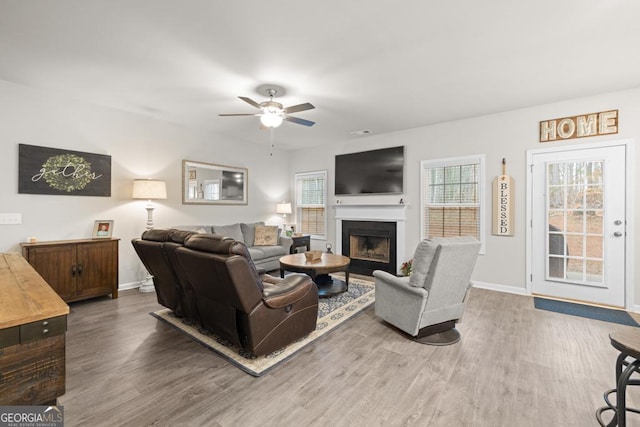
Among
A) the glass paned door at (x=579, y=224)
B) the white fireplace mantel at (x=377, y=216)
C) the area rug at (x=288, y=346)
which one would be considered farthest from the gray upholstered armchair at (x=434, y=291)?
the white fireplace mantel at (x=377, y=216)

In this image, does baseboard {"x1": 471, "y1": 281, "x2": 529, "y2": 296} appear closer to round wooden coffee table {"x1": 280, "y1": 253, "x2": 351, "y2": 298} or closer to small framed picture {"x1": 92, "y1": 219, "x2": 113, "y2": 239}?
round wooden coffee table {"x1": 280, "y1": 253, "x2": 351, "y2": 298}

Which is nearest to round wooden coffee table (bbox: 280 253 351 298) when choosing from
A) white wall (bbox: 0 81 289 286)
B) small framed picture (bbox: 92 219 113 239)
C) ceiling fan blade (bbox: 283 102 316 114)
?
ceiling fan blade (bbox: 283 102 316 114)

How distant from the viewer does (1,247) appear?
3.35 m

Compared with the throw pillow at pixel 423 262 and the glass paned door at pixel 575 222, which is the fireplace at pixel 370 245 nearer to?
the glass paned door at pixel 575 222

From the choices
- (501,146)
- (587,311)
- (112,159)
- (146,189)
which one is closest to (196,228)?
(146,189)

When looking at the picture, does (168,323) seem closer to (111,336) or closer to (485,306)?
(111,336)

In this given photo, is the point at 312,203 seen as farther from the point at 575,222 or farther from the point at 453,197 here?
the point at 575,222

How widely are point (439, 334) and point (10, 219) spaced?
5094 mm

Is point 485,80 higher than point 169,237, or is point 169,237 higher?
point 485,80

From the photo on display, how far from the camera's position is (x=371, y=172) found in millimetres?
5699

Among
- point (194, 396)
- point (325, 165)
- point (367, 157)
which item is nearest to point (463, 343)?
point (194, 396)

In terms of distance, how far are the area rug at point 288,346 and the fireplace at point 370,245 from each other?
1277 millimetres

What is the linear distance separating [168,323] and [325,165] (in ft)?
14.6

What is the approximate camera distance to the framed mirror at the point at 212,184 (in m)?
5.15
